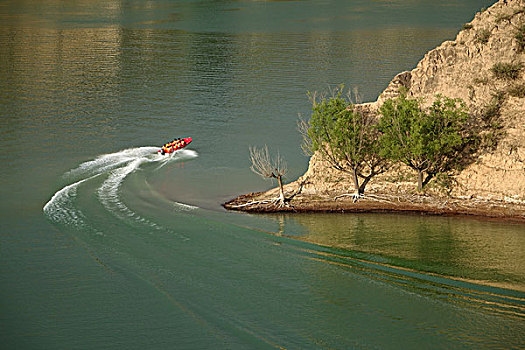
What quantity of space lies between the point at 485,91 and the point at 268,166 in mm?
12519

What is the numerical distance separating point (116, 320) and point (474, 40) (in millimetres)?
25106

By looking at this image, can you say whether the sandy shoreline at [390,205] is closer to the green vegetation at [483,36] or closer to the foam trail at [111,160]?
the green vegetation at [483,36]

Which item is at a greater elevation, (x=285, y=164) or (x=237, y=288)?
(x=285, y=164)

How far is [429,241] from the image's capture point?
29.9m

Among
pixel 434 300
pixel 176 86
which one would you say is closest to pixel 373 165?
pixel 434 300

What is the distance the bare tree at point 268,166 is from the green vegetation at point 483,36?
13.1 m

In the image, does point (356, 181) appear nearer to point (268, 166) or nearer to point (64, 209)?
point (268, 166)

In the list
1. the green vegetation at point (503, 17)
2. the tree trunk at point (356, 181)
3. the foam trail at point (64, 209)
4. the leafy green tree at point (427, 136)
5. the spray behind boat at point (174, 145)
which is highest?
the green vegetation at point (503, 17)

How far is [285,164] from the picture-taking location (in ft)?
140

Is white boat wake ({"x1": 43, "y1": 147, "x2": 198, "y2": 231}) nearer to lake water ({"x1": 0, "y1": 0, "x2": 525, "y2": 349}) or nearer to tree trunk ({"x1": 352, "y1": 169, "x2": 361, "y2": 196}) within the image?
lake water ({"x1": 0, "y1": 0, "x2": 525, "y2": 349})

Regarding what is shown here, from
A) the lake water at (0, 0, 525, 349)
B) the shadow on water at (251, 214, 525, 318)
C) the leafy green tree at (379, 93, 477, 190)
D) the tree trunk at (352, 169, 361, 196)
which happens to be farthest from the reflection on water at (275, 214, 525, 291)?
the leafy green tree at (379, 93, 477, 190)

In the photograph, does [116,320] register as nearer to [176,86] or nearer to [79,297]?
[79,297]

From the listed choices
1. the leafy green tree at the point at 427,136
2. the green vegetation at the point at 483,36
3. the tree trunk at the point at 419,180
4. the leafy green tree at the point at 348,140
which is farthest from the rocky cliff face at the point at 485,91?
the leafy green tree at the point at 427,136

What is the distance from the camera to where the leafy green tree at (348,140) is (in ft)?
114
